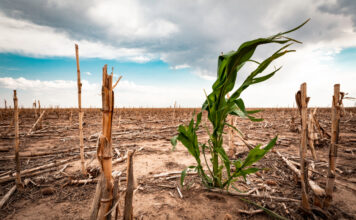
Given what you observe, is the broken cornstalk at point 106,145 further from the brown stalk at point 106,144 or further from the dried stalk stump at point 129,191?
the dried stalk stump at point 129,191

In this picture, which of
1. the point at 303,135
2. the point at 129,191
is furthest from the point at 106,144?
the point at 303,135

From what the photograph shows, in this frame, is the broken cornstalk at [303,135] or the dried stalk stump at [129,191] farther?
the broken cornstalk at [303,135]

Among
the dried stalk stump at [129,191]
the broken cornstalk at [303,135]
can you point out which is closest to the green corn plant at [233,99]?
the broken cornstalk at [303,135]

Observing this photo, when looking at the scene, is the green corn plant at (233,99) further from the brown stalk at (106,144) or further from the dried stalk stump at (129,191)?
the brown stalk at (106,144)

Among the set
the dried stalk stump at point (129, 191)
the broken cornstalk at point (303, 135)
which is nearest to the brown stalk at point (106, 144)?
Result: the dried stalk stump at point (129, 191)

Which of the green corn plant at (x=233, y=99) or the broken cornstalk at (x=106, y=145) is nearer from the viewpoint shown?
the broken cornstalk at (x=106, y=145)

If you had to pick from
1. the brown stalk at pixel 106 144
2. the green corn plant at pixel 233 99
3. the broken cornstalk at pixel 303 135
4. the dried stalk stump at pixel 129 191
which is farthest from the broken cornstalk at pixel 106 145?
the broken cornstalk at pixel 303 135

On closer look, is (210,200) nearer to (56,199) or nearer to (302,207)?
(302,207)

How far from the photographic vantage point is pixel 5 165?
3.54 m

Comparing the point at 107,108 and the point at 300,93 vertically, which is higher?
the point at 300,93

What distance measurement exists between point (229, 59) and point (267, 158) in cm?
290

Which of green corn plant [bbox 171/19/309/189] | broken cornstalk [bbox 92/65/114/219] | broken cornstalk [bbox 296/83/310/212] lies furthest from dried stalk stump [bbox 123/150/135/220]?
broken cornstalk [bbox 296/83/310/212]

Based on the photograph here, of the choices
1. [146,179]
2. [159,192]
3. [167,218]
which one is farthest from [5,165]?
[167,218]

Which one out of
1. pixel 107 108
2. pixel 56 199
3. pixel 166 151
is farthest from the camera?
pixel 166 151
